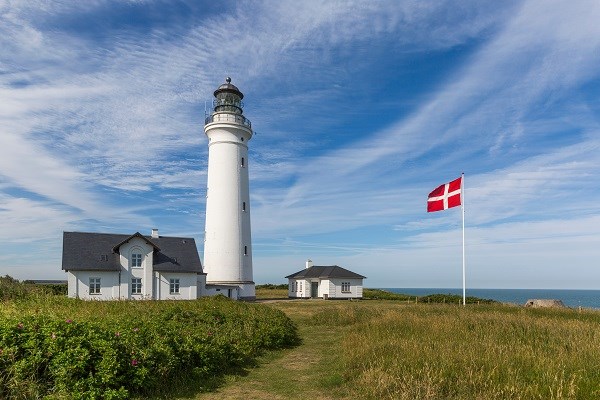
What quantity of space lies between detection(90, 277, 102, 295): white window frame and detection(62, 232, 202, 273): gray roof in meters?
0.91

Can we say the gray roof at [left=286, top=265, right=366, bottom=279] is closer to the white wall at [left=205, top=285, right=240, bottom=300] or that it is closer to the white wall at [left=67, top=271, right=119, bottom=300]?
the white wall at [left=205, top=285, right=240, bottom=300]

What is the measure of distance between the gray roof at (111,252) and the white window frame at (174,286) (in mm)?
938

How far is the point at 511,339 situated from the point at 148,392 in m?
9.97

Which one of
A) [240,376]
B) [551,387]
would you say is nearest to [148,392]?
[240,376]

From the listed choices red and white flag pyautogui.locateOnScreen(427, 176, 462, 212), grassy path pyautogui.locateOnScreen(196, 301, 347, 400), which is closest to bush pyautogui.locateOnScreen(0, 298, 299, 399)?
grassy path pyautogui.locateOnScreen(196, 301, 347, 400)

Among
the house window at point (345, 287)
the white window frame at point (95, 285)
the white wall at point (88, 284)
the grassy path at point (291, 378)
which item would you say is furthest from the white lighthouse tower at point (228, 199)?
the grassy path at point (291, 378)

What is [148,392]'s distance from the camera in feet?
24.7

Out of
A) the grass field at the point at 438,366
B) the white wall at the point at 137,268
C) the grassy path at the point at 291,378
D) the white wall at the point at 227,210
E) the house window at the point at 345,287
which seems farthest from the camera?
the house window at the point at 345,287

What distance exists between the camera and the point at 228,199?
1272 inches

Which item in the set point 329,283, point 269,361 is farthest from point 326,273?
point 269,361

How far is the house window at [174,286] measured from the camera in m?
31.8

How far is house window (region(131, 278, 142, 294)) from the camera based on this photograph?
30.8 metres

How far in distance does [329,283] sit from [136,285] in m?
18.5

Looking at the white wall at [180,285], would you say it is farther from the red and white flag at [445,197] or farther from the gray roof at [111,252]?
the red and white flag at [445,197]
